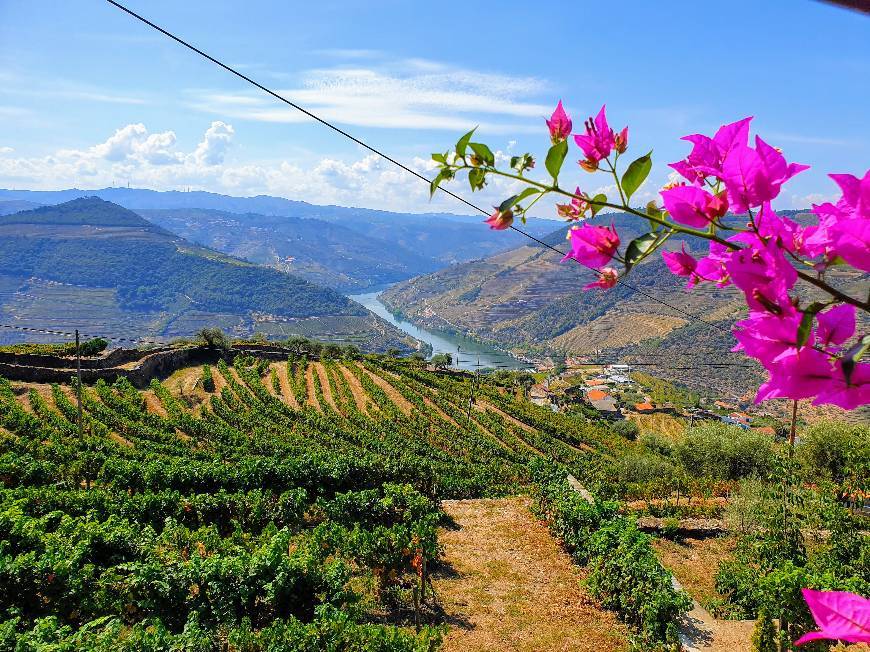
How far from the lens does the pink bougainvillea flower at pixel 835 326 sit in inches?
25.0

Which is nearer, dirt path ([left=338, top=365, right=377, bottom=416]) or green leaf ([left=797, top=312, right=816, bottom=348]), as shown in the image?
green leaf ([left=797, top=312, right=816, bottom=348])

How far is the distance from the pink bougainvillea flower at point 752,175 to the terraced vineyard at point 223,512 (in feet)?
20.7

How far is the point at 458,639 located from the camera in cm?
785

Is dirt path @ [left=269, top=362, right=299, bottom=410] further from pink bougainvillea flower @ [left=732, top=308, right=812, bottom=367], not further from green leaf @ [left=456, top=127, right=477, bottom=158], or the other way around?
pink bougainvillea flower @ [left=732, top=308, right=812, bottom=367]

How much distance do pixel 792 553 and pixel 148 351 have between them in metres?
36.6

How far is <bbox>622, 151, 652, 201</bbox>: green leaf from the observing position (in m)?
0.84

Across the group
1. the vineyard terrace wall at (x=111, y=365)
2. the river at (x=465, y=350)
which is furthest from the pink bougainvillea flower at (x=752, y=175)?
the river at (x=465, y=350)

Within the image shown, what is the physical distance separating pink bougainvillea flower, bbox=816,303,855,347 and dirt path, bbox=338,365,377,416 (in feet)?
111

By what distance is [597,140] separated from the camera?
95cm

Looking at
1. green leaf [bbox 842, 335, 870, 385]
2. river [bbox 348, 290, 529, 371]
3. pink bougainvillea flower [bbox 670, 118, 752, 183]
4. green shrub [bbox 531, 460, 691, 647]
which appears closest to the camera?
green leaf [bbox 842, 335, 870, 385]

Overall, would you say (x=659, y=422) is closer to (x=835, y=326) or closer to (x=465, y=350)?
(x=835, y=326)

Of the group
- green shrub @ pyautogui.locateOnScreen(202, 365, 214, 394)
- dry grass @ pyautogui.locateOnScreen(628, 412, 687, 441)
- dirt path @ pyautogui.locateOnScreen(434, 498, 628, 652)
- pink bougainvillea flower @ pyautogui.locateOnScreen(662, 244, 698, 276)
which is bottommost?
dry grass @ pyautogui.locateOnScreen(628, 412, 687, 441)

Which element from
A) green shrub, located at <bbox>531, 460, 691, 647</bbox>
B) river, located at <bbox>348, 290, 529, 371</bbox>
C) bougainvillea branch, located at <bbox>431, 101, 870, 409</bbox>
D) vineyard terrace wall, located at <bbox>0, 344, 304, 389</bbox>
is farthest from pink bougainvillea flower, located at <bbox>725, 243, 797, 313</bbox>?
river, located at <bbox>348, 290, 529, 371</bbox>

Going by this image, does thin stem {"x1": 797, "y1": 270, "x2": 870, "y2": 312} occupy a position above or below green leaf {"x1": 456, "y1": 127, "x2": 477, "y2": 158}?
below
